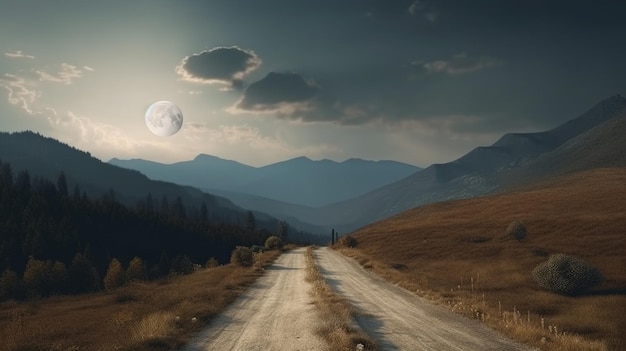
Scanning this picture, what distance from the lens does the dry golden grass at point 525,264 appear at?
22.9m

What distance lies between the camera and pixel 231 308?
2231 cm

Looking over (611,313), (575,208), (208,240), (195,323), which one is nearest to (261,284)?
(195,323)

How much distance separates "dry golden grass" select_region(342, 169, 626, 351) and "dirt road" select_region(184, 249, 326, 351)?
7.72 metres

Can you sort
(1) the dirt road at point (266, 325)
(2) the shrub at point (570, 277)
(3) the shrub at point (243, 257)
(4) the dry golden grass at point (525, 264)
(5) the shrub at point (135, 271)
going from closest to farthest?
(1) the dirt road at point (266, 325)
(4) the dry golden grass at point (525, 264)
(2) the shrub at point (570, 277)
(3) the shrub at point (243, 257)
(5) the shrub at point (135, 271)

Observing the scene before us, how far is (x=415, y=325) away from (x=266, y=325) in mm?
6091

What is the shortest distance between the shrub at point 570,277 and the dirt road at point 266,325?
22807 mm

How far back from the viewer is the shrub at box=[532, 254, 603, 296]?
122ft

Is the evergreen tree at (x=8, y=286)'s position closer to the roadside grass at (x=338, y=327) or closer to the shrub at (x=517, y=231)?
the roadside grass at (x=338, y=327)

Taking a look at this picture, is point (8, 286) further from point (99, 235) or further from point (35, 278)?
point (99, 235)

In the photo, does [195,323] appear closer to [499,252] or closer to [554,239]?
[499,252]

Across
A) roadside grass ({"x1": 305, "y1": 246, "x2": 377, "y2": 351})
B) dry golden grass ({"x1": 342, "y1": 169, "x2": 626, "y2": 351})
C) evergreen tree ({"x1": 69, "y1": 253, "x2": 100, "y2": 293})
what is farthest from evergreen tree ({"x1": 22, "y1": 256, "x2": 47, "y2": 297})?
roadside grass ({"x1": 305, "y1": 246, "x2": 377, "y2": 351})

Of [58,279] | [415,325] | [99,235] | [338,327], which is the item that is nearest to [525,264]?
[415,325]

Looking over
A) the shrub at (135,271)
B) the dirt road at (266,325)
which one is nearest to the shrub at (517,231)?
the dirt road at (266,325)

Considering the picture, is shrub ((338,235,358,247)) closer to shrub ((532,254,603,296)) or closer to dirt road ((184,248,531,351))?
shrub ((532,254,603,296))
